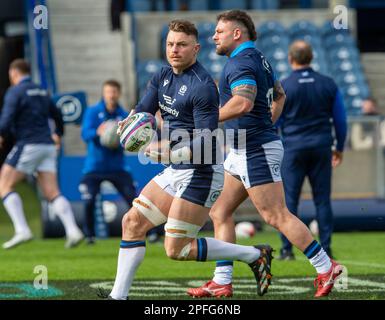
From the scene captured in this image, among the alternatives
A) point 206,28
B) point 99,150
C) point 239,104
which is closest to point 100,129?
point 99,150

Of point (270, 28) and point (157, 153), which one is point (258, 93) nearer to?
point (157, 153)

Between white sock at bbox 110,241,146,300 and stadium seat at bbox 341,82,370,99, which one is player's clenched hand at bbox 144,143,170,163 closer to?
white sock at bbox 110,241,146,300

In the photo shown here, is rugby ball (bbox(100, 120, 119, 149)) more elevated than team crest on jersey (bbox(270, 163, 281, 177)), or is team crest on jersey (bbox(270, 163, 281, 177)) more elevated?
team crest on jersey (bbox(270, 163, 281, 177))

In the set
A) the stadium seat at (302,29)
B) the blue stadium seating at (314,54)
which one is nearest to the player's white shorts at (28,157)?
the blue stadium seating at (314,54)

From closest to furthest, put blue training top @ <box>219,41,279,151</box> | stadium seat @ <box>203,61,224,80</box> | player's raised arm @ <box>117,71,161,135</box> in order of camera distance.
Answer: player's raised arm @ <box>117,71,161,135</box> → blue training top @ <box>219,41,279,151</box> → stadium seat @ <box>203,61,224,80</box>

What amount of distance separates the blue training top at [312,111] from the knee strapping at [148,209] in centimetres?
394

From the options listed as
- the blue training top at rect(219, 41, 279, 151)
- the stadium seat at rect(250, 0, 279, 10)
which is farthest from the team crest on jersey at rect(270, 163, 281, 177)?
the stadium seat at rect(250, 0, 279, 10)

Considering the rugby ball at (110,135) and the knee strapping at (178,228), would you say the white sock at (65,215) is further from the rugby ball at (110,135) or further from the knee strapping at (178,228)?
the knee strapping at (178,228)

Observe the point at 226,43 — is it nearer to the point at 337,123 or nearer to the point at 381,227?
the point at 337,123

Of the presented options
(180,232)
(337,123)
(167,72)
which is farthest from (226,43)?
(337,123)

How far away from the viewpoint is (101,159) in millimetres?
14484

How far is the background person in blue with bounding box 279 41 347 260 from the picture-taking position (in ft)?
37.3

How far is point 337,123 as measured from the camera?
11.3m

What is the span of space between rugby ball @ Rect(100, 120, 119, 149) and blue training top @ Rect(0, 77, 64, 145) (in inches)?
27.4
